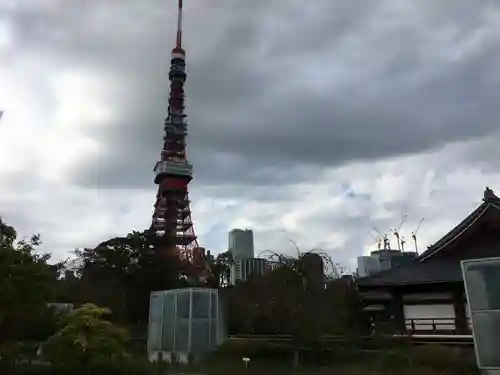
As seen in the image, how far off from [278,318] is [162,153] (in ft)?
181

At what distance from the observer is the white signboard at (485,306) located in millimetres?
8212

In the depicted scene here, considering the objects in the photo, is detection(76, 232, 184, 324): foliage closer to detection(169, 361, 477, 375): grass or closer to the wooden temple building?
detection(169, 361, 477, 375): grass

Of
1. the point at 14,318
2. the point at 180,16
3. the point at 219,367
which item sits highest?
the point at 180,16

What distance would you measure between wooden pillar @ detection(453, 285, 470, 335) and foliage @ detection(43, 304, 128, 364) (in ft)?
40.9

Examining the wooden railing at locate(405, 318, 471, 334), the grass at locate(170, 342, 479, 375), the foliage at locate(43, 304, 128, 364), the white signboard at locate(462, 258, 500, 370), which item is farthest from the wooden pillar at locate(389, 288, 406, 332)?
the white signboard at locate(462, 258, 500, 370)

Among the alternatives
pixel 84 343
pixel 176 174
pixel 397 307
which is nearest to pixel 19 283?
pixel 84 343

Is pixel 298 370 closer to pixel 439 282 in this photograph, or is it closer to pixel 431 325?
pixel 431 325

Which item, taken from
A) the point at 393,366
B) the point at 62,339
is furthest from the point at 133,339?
the point at 393,366

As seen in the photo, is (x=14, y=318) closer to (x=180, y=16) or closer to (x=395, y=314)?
(x=395, y=314)

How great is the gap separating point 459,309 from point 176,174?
174 ft

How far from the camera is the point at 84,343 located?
1346 cm

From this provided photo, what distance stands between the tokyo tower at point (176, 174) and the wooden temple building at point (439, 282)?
31.8 m

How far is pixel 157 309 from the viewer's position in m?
21.7

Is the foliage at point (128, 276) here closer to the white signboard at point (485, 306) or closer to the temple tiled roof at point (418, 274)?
the temple tiled roof at point (418, 274)
